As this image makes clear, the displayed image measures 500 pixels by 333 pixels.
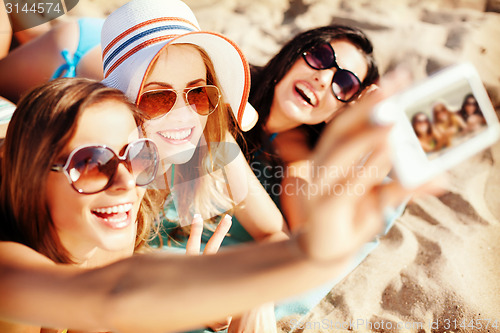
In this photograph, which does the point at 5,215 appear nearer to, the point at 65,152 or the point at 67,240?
the point at 67,240

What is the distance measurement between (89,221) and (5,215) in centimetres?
29

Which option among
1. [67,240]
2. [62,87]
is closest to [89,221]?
[67,240]

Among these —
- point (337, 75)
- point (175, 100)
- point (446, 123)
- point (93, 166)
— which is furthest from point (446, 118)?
point (337, 75)

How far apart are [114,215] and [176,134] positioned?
556 millimetres

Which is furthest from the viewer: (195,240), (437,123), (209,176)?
(209,176)

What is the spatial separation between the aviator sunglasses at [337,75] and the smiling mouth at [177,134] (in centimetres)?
84

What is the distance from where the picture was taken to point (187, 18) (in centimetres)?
169

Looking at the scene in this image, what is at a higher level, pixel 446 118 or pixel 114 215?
pixel 446 118

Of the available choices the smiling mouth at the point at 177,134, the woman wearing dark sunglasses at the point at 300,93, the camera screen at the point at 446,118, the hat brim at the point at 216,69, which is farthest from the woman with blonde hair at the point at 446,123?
the woman wearing dark sunglasses at the point at 300,93

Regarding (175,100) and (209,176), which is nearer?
(175,100)

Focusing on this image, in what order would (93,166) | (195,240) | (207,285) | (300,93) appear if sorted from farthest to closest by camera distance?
(300,93), (195,240), (93,166), (207,285)

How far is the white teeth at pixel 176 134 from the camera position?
1.61 metres

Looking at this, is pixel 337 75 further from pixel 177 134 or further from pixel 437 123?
pixel 437 123

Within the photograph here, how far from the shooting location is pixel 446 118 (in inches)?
34.4
